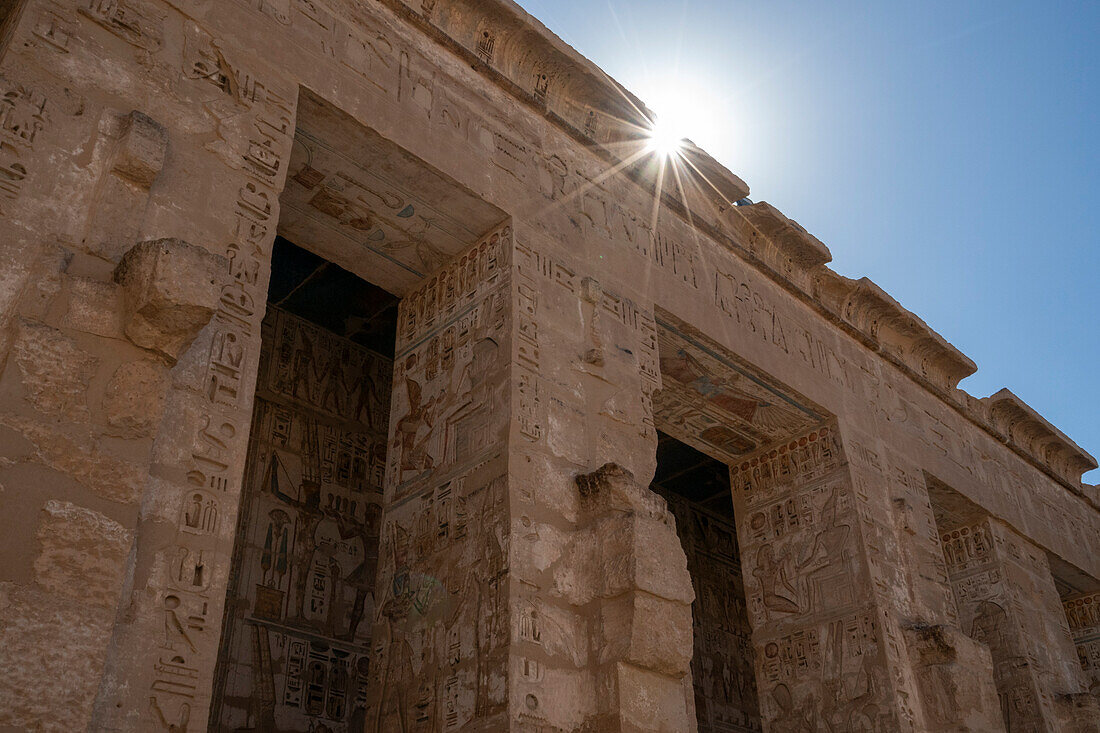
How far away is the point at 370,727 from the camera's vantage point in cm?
459

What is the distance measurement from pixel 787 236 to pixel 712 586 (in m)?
4.39

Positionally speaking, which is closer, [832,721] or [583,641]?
[583,641]

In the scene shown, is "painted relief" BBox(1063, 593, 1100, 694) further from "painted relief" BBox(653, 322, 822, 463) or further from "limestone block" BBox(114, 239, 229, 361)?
"limestone block" BBox(114, 239, 229, 361)

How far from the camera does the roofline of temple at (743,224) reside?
6.06 meters

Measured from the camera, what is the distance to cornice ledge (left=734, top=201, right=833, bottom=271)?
25.9 ft

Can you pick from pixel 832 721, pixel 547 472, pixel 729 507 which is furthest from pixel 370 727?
pixel 729 507

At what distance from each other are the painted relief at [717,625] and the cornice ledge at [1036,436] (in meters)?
3.11

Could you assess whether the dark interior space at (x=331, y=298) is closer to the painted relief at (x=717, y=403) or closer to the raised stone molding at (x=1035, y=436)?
the painted relief at (x=717, y=403)

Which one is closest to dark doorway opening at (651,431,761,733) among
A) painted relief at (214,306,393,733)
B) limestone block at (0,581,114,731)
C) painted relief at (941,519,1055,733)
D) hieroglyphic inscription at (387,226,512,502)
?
painted relief at (941,519,1055,733)

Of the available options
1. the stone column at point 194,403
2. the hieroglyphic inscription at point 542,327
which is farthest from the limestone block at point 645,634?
the stone column at point 194,403

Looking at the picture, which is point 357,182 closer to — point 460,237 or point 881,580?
point 460,237

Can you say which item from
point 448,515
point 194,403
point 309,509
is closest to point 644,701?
point 448,515

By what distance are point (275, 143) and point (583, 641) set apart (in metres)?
2.61

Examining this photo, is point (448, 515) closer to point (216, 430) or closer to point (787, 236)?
point (216, 430)
